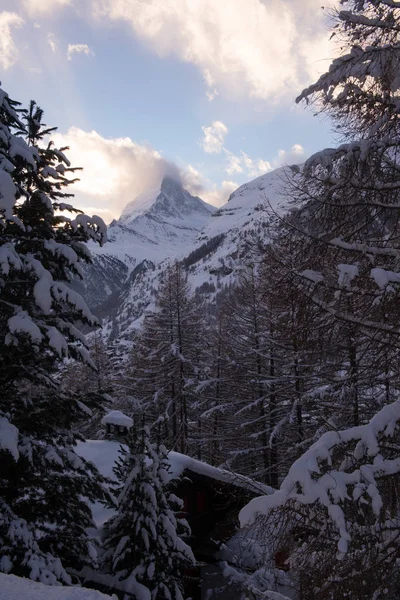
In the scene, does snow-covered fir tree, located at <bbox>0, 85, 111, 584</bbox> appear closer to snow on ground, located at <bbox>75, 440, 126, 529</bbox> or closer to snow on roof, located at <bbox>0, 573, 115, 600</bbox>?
snow on roof, located at <bbox>0, 573, 115, 600</bbox>

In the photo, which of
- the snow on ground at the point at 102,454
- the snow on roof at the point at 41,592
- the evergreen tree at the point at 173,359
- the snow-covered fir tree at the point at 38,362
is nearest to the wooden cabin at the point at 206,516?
the snow on ground at the point at 102,454

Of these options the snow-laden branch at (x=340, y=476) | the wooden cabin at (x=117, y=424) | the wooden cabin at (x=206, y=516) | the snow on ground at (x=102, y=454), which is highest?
the snow-laden branch at (x=340, y=476)

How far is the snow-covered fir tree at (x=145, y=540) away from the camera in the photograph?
681cm

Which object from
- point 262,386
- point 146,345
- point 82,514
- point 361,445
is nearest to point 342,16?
point 361,445

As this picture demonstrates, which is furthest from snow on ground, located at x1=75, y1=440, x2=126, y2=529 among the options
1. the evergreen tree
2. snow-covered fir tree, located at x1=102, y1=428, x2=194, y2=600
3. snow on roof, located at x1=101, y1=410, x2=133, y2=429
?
the evergreen tree

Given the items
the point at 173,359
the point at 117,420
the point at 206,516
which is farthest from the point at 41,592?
the point at 173,359

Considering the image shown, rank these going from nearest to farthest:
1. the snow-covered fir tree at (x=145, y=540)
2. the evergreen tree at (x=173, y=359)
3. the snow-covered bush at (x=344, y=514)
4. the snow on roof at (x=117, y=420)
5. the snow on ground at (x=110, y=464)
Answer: the snow-covered bush at (x=344, y=514), the snow-covered fir tree at (x=145, y=540), the snow on ground at (x=110, y=464), the snow on roof at (x=117, y=420), the evergreen tree at (x=173, y=359)

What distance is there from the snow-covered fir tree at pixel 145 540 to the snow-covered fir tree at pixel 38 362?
2.34ft

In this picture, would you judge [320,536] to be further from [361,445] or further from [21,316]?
[21,316]

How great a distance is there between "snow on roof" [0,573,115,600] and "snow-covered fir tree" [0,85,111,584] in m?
2.69

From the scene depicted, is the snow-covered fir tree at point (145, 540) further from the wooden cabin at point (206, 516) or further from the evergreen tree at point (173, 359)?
the evergreen tree at point (173, 359)

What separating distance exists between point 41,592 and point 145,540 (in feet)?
14.5

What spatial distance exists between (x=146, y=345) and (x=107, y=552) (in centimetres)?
1612

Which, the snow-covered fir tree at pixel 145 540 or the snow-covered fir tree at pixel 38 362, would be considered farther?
the snow-covered fir tree at pixel 145 540
